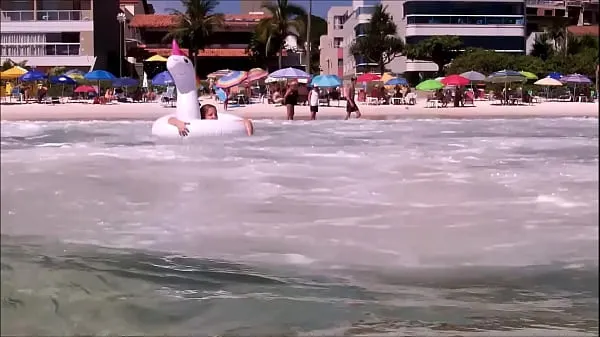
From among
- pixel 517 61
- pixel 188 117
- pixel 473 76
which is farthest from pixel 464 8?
pixel 473 76

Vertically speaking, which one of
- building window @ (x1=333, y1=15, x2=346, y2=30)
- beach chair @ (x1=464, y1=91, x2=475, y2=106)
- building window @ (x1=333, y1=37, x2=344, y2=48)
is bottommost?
beach chair @ (x1=464, y1=91, x2=475, y2=106)

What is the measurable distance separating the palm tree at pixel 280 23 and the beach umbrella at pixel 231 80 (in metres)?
5.42

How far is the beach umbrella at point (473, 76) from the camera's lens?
14841 millimetres

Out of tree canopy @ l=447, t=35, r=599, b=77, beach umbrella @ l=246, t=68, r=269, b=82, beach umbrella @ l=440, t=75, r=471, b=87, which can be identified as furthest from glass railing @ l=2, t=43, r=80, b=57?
beach umbrella @ l=440, t=75, r=471, b=87

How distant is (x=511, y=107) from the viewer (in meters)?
14.5

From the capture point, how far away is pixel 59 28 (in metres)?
8.85

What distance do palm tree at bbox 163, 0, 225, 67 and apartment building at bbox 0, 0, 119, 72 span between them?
3.86 feet

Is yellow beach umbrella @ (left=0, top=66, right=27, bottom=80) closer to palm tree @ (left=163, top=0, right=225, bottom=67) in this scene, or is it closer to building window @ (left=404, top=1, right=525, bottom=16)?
palm tree @ (left=163, top=0, right=225, bottom=67)

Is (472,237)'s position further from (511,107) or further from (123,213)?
(511,107)

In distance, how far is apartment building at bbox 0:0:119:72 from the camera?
7465 millimetres

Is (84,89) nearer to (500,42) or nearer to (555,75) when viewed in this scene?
(555,75)

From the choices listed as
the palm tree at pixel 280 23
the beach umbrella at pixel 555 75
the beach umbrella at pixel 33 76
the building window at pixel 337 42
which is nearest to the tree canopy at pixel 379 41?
the building window at pixel 337 42

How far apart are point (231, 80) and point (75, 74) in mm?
3609

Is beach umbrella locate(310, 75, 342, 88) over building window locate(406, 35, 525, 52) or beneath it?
beneath
